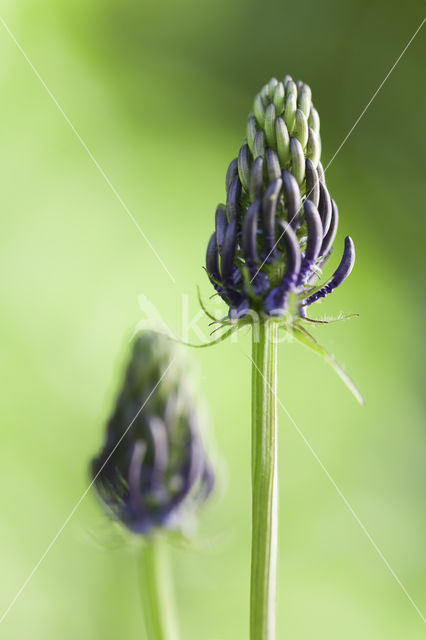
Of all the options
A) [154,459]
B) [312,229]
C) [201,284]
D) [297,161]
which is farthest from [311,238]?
[201,284]

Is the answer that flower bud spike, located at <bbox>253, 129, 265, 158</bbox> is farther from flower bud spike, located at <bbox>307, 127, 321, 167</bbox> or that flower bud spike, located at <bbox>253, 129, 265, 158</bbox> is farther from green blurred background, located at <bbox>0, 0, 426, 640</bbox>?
green blurred background, located at <bbox>0, 0, 426, 640</bbox>

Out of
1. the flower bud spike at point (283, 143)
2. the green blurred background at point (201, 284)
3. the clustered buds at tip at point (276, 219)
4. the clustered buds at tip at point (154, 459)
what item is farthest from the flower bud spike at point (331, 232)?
A: the green blurred background at point (201, 284)

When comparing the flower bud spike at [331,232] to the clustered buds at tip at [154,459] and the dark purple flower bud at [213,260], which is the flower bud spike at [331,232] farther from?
the clustered buds at tip at [154,459]

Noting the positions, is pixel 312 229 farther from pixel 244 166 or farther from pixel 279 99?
pixel 279 99

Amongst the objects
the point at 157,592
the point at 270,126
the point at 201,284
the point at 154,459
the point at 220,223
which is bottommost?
the point at 157,592

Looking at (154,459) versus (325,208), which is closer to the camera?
(325,208)

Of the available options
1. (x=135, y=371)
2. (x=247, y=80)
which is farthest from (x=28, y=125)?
(x=135, y=371)

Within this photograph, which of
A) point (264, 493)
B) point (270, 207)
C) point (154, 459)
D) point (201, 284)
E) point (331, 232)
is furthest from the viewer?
point (201, 284)

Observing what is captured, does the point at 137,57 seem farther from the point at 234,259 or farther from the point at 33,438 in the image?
the point at 234,259
